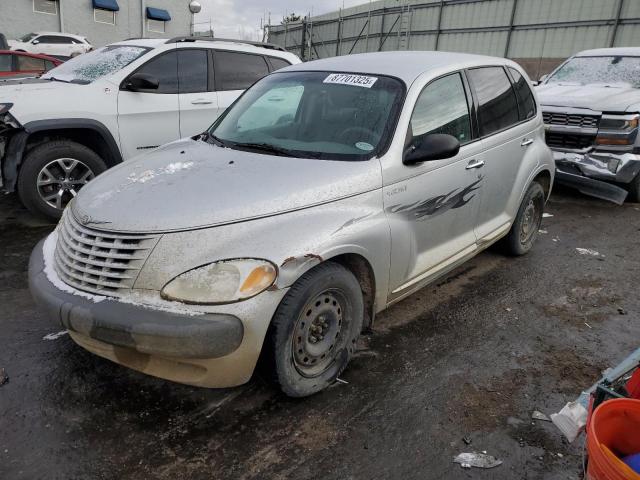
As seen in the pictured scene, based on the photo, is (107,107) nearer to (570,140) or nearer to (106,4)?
(570,140)

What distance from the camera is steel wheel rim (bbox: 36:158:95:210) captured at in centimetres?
512

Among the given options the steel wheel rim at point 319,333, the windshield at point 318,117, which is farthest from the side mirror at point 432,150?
the steel wheel rim at point 319,333

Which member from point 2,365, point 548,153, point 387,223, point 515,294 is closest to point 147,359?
point 2,365

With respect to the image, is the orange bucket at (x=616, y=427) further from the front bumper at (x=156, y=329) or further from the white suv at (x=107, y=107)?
the white suv at (x=107, y=107)

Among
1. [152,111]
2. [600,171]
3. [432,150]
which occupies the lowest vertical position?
[600,171]

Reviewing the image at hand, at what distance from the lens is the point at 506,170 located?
424cm

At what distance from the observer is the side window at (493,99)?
3984 mm

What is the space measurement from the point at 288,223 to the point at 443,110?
1.70m

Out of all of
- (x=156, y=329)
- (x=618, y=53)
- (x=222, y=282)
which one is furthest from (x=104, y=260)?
(x=618, y=53)

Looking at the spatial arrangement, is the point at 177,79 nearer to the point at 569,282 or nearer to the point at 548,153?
the point at 548,153

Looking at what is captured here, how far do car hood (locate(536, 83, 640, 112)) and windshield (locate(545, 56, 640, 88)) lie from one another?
0.26m

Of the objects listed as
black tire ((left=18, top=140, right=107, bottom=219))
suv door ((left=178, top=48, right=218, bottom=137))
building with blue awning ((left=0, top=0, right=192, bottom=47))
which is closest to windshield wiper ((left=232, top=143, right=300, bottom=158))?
black tire ((left=18, top=140, right=107, bottom=219))

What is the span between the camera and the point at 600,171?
6688 mm

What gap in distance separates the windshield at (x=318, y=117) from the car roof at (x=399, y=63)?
0.09m
